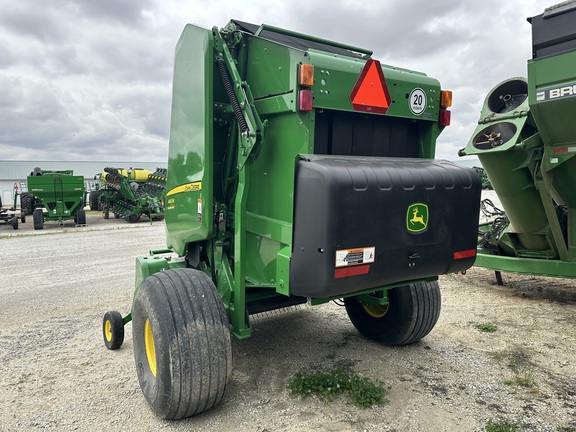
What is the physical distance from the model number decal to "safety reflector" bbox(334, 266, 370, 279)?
293cm

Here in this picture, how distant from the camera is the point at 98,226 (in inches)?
569

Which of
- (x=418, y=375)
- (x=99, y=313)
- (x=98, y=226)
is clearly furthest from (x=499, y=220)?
(x=98, y=226)

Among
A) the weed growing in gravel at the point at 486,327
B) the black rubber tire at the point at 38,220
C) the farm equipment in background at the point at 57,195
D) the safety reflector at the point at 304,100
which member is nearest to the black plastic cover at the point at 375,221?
the safety reflector at the point at 304,100

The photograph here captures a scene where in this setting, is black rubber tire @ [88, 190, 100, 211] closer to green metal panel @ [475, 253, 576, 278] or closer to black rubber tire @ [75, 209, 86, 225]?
black rubber tire @ [75, 209, 86, 225]

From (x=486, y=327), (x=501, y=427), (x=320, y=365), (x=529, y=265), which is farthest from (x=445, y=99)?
(x=529, y=265)

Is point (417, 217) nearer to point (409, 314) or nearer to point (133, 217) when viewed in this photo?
point (409, 314)

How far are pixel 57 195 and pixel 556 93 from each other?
14.1 meters

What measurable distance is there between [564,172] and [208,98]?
3.84m

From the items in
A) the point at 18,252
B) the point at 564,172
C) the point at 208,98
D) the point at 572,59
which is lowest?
the point at 18,252

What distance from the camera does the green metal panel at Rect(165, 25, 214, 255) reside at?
9.58 feet

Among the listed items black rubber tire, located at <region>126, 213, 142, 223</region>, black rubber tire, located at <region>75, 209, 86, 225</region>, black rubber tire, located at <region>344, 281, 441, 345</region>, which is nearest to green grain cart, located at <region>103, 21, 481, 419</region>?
black rubber tire, located at <region>344, 281, 441, 345</region>

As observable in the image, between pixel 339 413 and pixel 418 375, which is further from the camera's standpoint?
pixel 418 375

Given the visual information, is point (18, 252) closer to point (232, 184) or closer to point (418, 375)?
point (232, 184)

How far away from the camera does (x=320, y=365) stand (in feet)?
11.3
